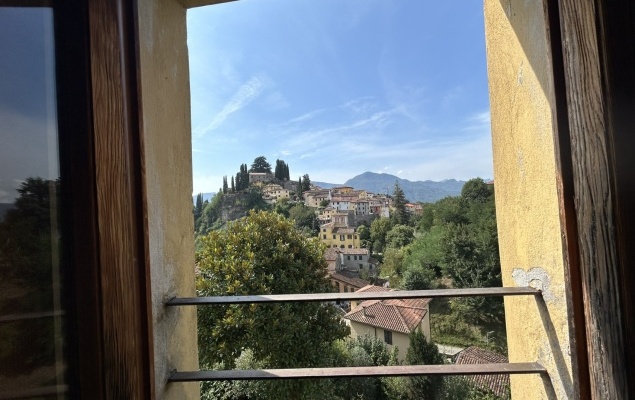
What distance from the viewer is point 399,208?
2.54m

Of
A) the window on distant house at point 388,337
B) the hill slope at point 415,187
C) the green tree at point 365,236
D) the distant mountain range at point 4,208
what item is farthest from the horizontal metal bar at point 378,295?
the window on distant house at point 388,337

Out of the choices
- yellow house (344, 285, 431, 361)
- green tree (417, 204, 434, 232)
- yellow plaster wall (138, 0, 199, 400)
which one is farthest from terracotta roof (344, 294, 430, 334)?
yellow plaster wall (138, 0, 199, 400)

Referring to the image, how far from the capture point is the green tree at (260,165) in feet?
9.71

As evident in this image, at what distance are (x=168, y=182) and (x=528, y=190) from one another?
1361 millimetres

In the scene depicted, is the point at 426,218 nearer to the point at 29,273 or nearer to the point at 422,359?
the point at 422,359

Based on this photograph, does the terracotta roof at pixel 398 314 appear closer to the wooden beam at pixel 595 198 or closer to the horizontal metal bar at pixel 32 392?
the wooden beam at pixel 595 198

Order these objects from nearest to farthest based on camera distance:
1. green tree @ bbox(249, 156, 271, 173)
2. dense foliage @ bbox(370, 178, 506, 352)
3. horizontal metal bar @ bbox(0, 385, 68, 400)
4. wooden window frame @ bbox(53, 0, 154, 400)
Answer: horizontal metal bar @ bbox(0, 385, 68, 400), wooden window frame @ bbox(53, 0, 154, 400), dense foliage @ bbox(370, 178, 506, 352), green tree @ bbox(249, 156, 271, 173)

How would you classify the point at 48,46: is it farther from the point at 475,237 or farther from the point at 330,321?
the point at 330,321

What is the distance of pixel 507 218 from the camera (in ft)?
4.33

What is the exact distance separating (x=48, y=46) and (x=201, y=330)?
10.0ft

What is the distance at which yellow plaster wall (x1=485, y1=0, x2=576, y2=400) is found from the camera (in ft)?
3.11

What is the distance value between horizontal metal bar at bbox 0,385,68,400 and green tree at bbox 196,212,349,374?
236cm

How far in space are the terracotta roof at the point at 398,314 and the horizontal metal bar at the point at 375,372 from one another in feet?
5.76

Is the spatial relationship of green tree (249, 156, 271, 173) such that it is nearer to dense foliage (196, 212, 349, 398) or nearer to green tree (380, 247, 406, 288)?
dense foliage (196, 212, 349, 398)
